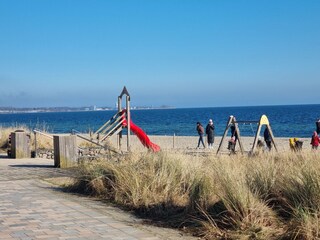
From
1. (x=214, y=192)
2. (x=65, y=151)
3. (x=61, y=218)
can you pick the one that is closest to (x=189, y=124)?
(x=65, y=151)

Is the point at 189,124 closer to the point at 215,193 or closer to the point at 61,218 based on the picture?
the point at 215,193

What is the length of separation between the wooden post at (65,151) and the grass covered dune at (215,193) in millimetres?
4357

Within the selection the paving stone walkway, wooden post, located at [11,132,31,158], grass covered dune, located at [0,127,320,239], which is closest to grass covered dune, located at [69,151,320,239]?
grass covered dune, located at [0,127,320,239]

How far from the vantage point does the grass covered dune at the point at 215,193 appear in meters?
5.98

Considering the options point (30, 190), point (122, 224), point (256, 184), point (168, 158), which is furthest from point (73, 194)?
point (256, 184)

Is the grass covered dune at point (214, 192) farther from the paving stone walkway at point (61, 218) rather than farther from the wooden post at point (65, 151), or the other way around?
the wooden post at point (65, 151)

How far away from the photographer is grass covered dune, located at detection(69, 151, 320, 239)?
19.6 ft

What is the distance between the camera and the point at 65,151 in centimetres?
1412

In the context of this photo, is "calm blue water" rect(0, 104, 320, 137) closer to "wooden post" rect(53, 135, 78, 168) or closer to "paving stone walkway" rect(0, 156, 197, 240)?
"wooden post" rect(53, 135, 78, 168)

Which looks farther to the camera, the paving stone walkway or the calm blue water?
the calm blue water

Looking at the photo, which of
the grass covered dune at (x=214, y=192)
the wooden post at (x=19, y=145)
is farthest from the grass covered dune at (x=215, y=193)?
the wooden post at (x=19, y=145)

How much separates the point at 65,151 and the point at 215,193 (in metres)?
7.78

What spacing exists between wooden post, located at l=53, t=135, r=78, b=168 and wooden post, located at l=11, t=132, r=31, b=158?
13.6 feet

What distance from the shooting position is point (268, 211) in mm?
6242
